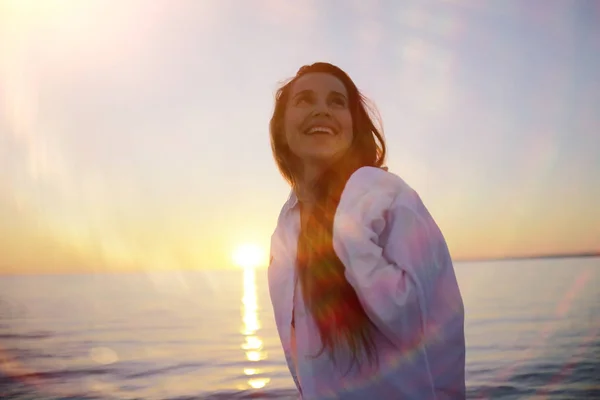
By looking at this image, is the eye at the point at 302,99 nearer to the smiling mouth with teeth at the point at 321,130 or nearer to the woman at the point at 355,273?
the woman at the point at 355,273

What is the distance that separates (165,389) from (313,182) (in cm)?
1071

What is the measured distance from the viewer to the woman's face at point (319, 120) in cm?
171

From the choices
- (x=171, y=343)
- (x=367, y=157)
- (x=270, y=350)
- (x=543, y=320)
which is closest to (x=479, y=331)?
(x=543, y=320)

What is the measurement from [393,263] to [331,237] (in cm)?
28

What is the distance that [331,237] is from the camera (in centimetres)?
155

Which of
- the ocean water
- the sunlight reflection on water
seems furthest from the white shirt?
the sunlight reflection on water

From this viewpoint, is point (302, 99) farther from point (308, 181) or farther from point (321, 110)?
point (308, 181)

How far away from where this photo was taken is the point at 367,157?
1831 millimetres

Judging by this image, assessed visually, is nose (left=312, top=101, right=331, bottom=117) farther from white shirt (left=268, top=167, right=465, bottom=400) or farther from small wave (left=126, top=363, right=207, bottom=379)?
small wave (left=126, top=363, right=207, bottom=379)

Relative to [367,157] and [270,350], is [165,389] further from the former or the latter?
[367,157]

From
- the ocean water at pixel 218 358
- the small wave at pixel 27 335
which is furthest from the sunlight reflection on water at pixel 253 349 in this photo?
the small wave at pixel 27 335

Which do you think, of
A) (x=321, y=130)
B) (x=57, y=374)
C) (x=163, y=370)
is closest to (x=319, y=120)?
(x=321, y=130)

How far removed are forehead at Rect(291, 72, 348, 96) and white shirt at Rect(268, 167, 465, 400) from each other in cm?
46

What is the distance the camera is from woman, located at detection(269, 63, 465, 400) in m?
1.32
